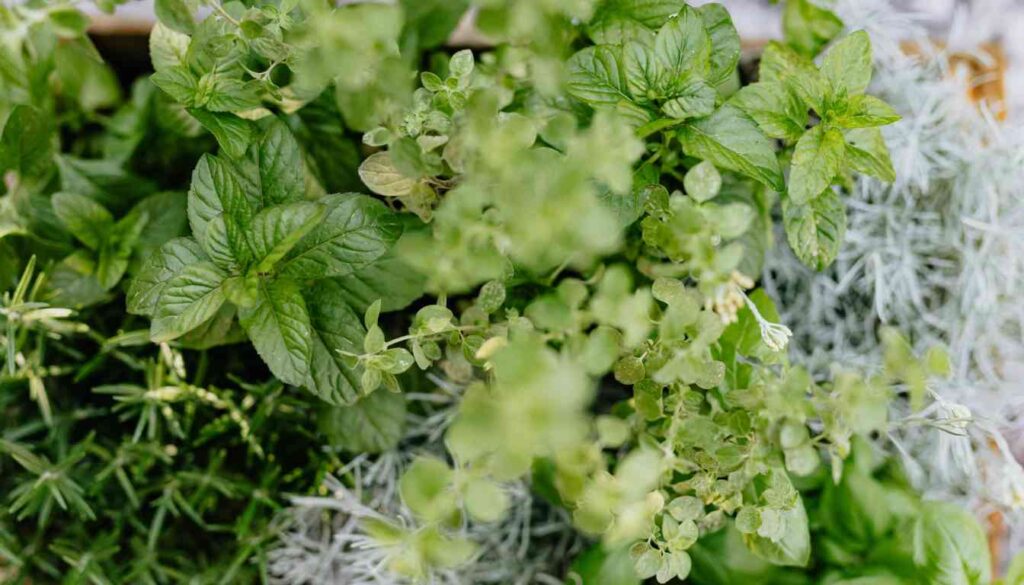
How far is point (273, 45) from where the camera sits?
58cm

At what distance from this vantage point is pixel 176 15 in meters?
0.61

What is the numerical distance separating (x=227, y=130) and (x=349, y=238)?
116 millimetres

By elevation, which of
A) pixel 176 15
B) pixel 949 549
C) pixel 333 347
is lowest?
pixel 949 549

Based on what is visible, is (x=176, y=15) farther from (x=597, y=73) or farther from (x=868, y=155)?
(x=868, y=155)

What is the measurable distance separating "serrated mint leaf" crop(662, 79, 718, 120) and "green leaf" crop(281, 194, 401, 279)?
0.70 feet

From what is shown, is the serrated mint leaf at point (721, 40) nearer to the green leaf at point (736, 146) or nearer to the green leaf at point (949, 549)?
the green leaf at point (736, 146)

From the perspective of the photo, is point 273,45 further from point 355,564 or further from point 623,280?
point 355,564

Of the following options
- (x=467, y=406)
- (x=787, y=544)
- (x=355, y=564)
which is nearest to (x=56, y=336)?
(x=355, y=564)

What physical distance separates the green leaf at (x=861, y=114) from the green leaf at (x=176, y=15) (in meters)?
0.47

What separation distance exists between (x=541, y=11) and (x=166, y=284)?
1.09ft

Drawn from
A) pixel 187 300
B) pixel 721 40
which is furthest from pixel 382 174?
pixel 721 40

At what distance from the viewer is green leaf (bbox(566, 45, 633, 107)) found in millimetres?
624

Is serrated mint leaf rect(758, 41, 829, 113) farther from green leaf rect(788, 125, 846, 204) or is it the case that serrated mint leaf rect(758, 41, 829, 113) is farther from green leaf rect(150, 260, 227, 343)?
green leaf rect(150, 260, 227, 343)

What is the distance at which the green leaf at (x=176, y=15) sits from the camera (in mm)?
603
